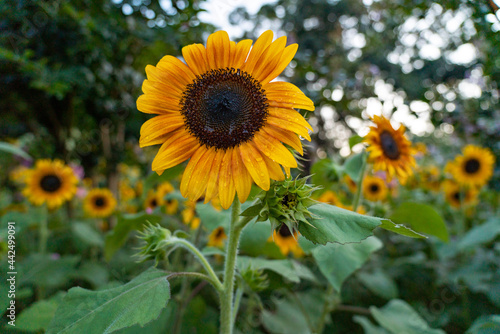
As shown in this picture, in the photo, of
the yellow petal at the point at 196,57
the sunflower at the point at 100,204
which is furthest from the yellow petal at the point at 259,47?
the sunflower at the point at 100,204

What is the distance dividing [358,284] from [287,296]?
649 millimetres

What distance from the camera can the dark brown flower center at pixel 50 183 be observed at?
8.02 ft

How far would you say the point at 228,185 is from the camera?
0.81m

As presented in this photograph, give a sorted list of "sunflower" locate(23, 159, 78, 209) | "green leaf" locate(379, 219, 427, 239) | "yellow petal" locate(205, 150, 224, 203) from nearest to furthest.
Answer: "green leaf" locate(379, 219, 427, 239) < "yellow petal" locate(205, 150, 224, 203) < "sunflower" locate(23, 159, 78, 209)

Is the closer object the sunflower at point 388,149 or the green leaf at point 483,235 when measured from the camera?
the sunflower at point 388,149

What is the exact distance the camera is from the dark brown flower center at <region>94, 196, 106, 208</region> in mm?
2854

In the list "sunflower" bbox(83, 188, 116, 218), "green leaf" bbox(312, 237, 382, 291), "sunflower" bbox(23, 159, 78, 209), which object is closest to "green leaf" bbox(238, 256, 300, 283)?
"green leaf" bbox(312, 237, 382, 291)

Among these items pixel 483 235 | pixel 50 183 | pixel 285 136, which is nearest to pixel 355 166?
pixel 285 136

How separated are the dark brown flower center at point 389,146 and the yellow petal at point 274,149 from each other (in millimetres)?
811

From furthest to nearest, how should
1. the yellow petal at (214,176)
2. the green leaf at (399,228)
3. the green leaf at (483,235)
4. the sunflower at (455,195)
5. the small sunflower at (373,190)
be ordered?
the sunflower at (455,195) → the small sunflower at (373,190) → the green leaf at (483,235) → the yellow petal at (214,176) → the green leaf at (399,228)

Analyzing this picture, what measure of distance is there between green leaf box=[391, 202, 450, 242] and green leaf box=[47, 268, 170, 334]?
104 cm

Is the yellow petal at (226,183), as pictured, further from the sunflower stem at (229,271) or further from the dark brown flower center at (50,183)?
the dark brown flower center at (50,183)

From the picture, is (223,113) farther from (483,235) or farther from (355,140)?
(483,235)

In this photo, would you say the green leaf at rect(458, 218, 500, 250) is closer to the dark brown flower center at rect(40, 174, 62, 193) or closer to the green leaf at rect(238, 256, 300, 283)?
the green leaf at rect(238, 256, 300, 283)
